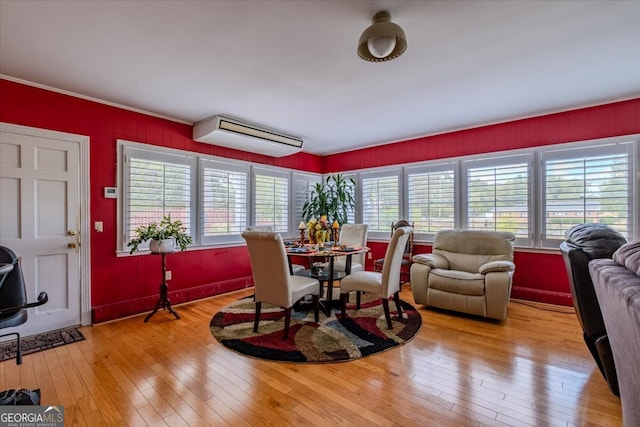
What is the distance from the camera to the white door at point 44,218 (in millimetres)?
2830

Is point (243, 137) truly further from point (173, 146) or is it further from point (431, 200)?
point (431, 200)

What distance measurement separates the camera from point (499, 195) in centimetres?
422

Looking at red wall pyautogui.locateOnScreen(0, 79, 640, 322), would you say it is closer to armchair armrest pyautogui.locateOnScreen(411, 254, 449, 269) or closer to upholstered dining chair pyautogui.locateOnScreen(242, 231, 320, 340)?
armchair armrest pyautogui.locateOnScreen(411, 254, 449, 269)

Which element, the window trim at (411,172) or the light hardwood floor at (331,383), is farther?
the window trim at (411,172)

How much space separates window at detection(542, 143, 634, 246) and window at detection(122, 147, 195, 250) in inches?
187

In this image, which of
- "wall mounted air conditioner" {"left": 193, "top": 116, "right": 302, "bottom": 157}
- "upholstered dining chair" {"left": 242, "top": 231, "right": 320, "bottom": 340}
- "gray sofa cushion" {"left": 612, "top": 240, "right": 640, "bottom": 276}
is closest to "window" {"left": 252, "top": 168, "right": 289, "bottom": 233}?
"wall mounted air conditioner" {"left": 193, "top": 116, "right": 302, "bottom": 157}

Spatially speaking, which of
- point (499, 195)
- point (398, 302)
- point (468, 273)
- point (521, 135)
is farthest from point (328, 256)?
point (521, 135)

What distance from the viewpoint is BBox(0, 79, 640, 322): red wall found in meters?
3.12

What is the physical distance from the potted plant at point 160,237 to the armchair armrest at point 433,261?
2.89 meters

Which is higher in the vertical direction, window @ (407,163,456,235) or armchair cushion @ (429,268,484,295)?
window @ (407,163,456,235)

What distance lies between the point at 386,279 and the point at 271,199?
2851mm

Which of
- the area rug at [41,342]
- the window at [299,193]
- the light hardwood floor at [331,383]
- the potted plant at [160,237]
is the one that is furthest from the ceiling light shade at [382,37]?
the window at [299,193]

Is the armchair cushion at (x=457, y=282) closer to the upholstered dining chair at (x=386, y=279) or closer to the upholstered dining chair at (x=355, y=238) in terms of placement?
the upholstered dining chair at (x=386, y=279)

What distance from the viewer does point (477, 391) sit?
79.1 inches
